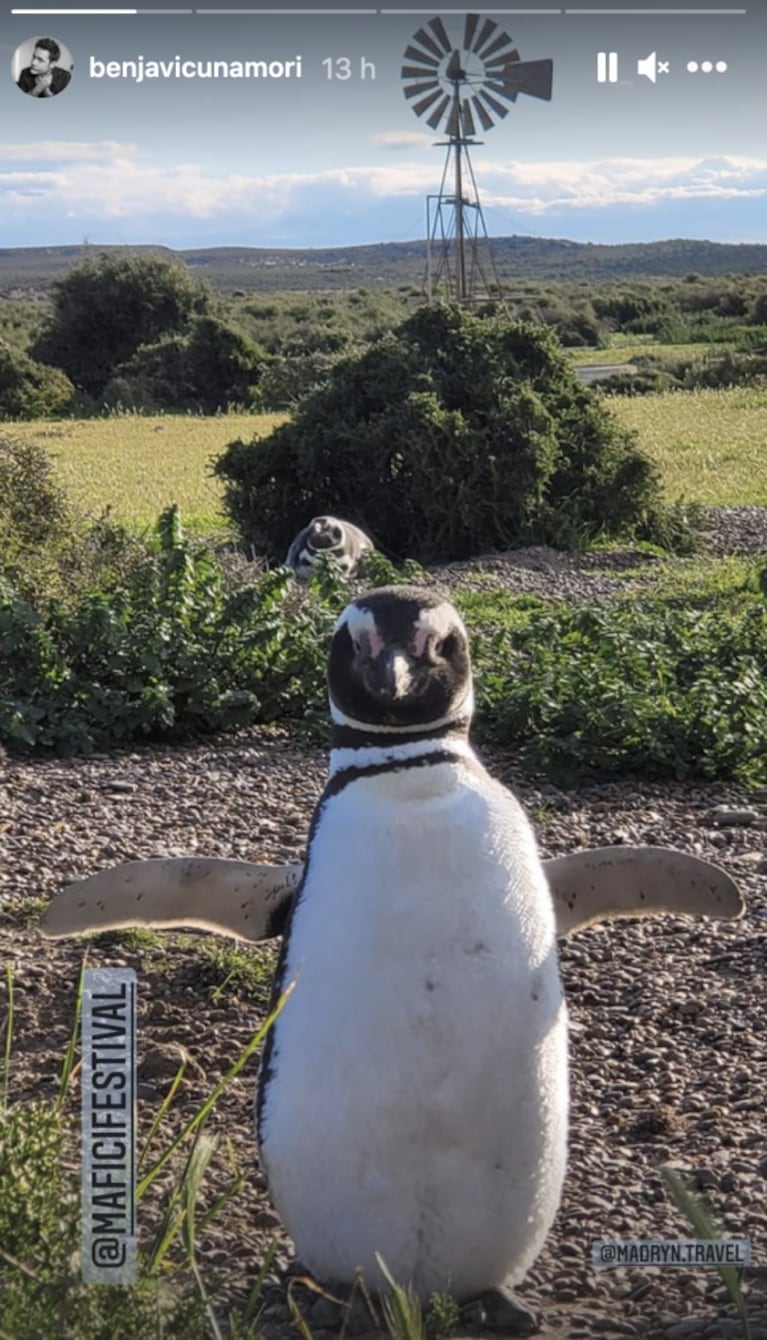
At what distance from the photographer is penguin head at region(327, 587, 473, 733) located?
2.44m

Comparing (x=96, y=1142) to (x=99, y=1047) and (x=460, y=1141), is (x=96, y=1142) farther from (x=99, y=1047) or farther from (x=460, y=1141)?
(x=460, y=1141)

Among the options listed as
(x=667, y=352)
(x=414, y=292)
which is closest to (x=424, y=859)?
(x=667, y=352)

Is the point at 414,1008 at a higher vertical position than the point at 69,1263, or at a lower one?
higher

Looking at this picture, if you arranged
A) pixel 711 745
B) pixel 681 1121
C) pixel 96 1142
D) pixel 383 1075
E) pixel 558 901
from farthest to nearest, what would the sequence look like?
1. pixel 711 745
2. pixel 681 1121
3. pixel 558 901
4. pixel 383 1075
5. pixel 96 1142

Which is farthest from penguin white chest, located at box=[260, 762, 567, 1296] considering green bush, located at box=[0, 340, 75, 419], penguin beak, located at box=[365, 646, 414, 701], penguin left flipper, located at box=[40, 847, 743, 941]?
green bush, located at box=[0, 340, 75, 419]

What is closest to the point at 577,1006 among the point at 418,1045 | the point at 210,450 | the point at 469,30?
the point at 418,1045

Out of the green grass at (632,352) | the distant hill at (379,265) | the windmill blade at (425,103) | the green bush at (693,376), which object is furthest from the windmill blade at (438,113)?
the distant hill at (379,265)

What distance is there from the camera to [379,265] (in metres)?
96.2

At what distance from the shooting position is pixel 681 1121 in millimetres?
3410

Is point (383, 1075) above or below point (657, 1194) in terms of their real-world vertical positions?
above

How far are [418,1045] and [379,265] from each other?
9685 centimetres

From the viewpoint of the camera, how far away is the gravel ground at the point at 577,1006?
110 inches

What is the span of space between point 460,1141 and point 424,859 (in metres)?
0.42

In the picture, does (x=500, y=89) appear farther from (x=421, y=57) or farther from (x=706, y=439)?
(x=706, y=439)
